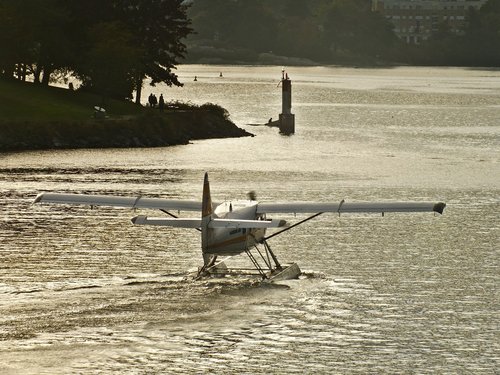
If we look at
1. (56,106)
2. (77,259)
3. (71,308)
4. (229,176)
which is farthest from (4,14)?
(71,308)

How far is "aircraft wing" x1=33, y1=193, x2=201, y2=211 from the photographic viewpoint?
48031 millimetres

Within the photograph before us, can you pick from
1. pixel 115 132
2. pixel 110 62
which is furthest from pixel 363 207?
pixel 110 62

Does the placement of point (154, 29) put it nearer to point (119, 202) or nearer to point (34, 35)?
point (34, 35)

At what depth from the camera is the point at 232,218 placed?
1820 inches

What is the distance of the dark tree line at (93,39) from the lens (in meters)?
117

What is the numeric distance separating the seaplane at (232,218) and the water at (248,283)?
3.90 ft

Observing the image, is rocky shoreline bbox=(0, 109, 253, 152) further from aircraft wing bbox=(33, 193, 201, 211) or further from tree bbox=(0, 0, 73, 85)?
aircraft wing bbox=(33, 193, 201, 211)

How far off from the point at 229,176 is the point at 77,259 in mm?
36122

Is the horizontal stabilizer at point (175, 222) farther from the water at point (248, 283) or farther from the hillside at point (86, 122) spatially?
the hillside at point (86, 122)

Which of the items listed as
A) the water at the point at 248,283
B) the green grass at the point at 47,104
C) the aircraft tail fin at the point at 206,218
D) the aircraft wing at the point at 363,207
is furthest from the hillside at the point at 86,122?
the aircraft tail fin at the point at 206,218

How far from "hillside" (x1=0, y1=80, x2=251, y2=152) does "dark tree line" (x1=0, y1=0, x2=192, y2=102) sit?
7.87ft

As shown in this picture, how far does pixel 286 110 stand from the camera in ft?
429

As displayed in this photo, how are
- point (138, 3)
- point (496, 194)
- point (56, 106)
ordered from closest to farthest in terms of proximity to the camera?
1. point (496, 194)
2. point (56, 106)
3. point (138, 3)

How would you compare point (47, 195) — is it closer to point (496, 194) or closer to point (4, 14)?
point (496, 194)
